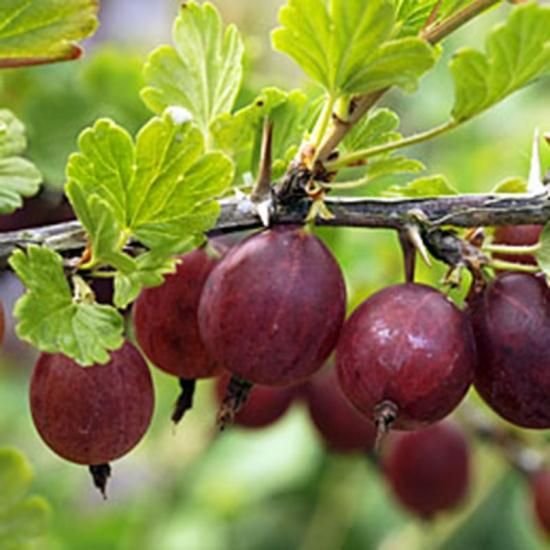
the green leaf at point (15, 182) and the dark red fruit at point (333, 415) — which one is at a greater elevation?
the green leaf at point (15, 182)

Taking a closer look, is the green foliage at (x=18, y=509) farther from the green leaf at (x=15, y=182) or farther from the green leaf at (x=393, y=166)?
the green leaf at (x=393, y=166)

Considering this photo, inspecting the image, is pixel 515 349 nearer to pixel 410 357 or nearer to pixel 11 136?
pixel 410 357

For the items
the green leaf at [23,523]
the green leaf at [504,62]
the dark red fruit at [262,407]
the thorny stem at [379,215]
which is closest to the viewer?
the green leaf at [504,62]

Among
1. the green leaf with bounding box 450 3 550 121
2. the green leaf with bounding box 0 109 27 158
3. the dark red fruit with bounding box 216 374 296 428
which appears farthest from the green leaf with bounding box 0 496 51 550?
the green leaf with bounding box 450 3 550 121

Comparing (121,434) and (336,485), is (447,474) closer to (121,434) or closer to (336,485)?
(336,485)

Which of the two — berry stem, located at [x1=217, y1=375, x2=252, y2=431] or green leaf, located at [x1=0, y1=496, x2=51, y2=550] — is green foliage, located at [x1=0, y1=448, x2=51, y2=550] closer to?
green leaf, located at [x1=0, y1=496, x2=51, y2=550]

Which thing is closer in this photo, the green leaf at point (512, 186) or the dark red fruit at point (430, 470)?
the green leaf at point (512, 186)

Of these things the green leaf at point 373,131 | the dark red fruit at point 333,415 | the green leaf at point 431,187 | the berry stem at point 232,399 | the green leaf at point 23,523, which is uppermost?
Result: the green leaf at point 373,131

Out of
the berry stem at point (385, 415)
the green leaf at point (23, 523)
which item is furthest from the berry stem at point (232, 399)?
the green leaf at point (23, 523)
